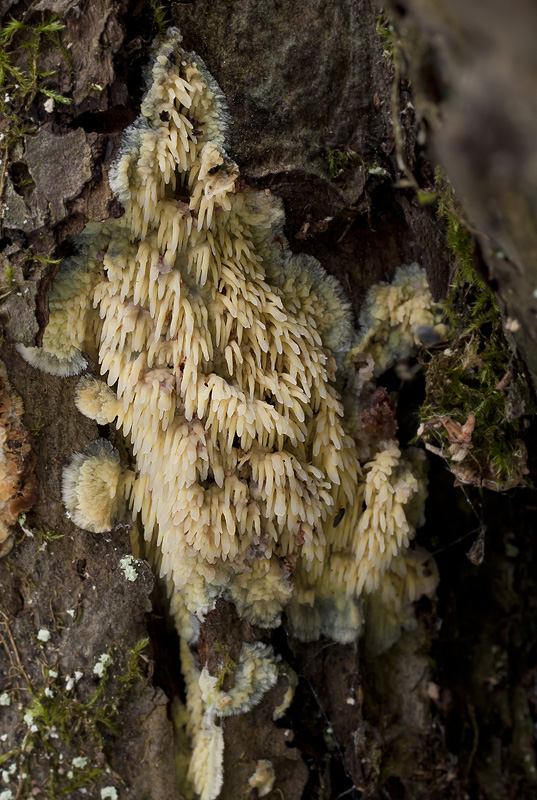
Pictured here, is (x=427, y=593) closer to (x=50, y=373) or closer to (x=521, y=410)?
(x=521, y=410)

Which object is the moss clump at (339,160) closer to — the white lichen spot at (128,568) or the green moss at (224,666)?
the white lichen spot at (128,568)

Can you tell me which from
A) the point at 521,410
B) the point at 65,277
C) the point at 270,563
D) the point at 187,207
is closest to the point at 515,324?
the point at 521,410

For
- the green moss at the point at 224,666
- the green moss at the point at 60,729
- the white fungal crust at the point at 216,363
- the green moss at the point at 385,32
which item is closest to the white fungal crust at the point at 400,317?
the white fungal crust at the point at 216,363

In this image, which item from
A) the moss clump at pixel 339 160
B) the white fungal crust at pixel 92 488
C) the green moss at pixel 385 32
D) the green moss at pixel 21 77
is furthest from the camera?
the white fungal crust at pixel 92 488

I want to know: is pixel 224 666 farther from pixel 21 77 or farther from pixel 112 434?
pixel 21 77

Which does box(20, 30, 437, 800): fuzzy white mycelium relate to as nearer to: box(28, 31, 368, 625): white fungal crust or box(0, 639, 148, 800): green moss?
box(28, 31, 368, 625): white fungal crust

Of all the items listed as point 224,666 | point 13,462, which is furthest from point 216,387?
point 224,666
